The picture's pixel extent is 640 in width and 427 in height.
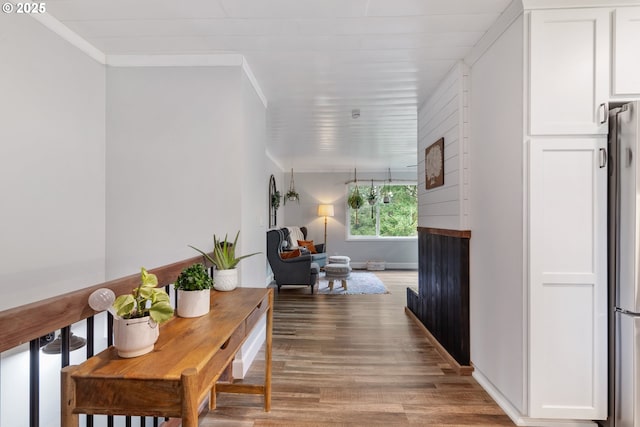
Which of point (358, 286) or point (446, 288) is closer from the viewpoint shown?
point (446, 288)

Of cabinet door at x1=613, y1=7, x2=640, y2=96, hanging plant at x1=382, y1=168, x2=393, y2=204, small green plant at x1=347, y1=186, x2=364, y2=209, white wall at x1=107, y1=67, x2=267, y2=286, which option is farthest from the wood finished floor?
hanging plant at x1=382, y1=168, x2=393, y2=204

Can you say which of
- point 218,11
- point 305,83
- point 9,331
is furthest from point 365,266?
point 9,331

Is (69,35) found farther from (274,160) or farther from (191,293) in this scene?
(274,160)

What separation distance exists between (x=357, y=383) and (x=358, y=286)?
332 cm

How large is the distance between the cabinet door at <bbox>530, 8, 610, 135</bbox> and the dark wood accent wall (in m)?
1.01

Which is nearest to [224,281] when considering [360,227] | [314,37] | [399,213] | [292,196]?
[314,37]

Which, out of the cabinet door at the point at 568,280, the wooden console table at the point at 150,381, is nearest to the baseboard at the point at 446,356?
the cabinet door at the point at 568,280

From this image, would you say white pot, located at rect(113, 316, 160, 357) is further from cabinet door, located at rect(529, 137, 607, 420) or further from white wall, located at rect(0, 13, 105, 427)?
cabinet door, located at rect(529, 137, 607, 420)

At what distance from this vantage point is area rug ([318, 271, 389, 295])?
17.1 ft

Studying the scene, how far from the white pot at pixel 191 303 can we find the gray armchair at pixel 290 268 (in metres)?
3.80

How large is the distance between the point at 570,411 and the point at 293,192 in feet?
21.1

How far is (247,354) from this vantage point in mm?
2568

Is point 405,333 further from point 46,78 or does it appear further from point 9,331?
point 46,78

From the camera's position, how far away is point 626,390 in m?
1.66
